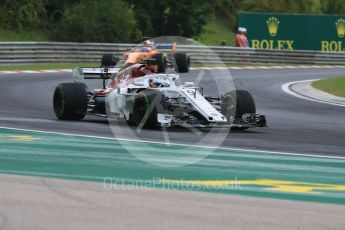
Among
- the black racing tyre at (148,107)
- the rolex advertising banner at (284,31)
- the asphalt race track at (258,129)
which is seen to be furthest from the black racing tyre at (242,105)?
the rolex advertising banner at (284,31)

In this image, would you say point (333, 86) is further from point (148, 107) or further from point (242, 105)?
point (148, 107)

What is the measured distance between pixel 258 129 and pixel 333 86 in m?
11.1

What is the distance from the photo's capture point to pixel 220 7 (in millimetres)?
63031

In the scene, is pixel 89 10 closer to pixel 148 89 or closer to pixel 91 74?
pixel 91 74

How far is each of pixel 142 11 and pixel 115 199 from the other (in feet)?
127

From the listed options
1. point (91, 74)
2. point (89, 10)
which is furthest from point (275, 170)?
point (89, 10)

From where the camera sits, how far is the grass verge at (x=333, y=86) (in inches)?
930

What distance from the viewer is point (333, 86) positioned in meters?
25.6

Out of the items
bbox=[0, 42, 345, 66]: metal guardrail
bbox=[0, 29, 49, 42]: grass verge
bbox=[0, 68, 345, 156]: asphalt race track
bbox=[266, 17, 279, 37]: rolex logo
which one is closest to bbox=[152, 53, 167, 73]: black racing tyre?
bbox=[0, 68, 345, 156]: asphalt race track

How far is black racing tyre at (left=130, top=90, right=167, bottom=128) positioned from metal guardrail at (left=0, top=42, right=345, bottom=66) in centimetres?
1934

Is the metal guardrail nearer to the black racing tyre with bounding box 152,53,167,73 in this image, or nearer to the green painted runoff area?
the black racing tyre with bounding box 152,53,167,73

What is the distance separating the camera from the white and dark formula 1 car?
1375cm

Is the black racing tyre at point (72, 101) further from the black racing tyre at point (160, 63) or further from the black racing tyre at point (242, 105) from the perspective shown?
the black racing tyre at point (242, 105)

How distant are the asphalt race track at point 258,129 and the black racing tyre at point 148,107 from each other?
21 centimetres
